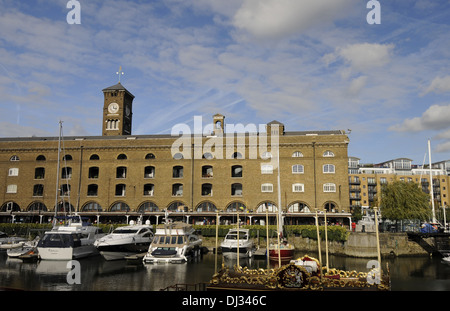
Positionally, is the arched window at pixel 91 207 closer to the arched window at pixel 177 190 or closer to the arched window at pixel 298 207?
the arched window at pixel 177 190

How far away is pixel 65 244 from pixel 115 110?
130 ft

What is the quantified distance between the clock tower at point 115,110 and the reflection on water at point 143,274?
35825 mm

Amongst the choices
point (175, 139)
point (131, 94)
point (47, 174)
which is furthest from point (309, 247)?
point (131, 94)

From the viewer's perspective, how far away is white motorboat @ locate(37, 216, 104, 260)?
3225 cm

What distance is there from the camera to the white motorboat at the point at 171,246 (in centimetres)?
2966

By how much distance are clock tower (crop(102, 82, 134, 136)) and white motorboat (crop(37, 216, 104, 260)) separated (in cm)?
3432

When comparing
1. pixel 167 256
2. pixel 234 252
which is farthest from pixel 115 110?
pixel 167 256

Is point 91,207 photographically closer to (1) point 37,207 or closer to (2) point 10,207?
(1) point 37,207

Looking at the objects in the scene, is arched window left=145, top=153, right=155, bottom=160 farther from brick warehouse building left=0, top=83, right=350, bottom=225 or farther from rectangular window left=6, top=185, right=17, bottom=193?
rectangular window left=6, top=185, right=17, bottom=193

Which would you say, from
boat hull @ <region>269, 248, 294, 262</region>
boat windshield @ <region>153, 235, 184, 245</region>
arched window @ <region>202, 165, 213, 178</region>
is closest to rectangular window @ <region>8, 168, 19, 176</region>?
arched window @ <region>202, 165, 213, 178</region>

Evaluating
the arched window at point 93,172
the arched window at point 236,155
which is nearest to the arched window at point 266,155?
the arched window at point 236,155

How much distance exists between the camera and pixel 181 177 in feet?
167
